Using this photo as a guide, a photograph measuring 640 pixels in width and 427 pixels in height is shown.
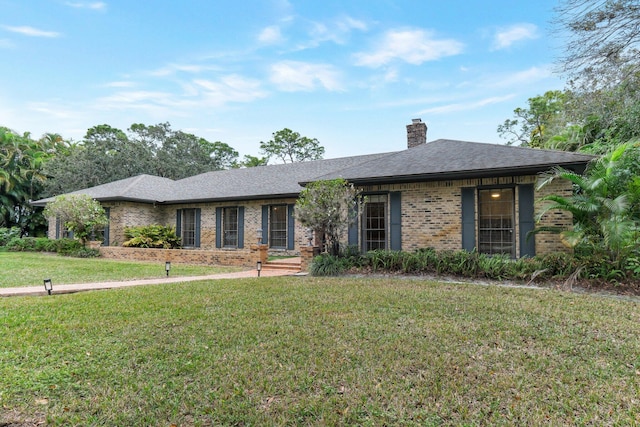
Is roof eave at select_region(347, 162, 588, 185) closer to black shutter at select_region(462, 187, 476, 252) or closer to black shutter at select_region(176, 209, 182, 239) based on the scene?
black shutter at select_region(462, 187, 476, 252)

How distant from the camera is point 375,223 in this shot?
37.0 feet

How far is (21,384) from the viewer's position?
308cm

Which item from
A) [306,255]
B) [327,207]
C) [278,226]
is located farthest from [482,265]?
[278,226]

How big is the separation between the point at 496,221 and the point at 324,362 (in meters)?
8.26

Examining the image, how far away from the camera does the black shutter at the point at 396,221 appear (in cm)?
1073

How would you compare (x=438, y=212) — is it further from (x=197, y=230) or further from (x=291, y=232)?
(x=197, y=230)

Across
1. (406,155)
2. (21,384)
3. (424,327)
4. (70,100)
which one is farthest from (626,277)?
(70,100)

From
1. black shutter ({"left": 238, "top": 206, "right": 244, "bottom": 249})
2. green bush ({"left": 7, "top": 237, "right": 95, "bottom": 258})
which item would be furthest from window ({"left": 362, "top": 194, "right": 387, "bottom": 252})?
green bush ({"left": 7, "top": 237, "right": 95, "bottom": 258})

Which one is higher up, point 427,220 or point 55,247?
point 427,220

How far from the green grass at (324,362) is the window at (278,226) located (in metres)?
8.56

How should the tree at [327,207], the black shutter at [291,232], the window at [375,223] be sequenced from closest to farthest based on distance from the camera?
the tree at [327,207], the window at [375,223], the black shutter at [291,232]

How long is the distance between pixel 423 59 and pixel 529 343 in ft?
40.2

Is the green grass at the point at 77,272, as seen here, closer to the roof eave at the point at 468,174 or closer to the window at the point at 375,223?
the window at the point at 375,223

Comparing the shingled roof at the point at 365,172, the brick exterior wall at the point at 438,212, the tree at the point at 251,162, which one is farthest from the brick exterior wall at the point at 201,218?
the tree at the point at 251,162
